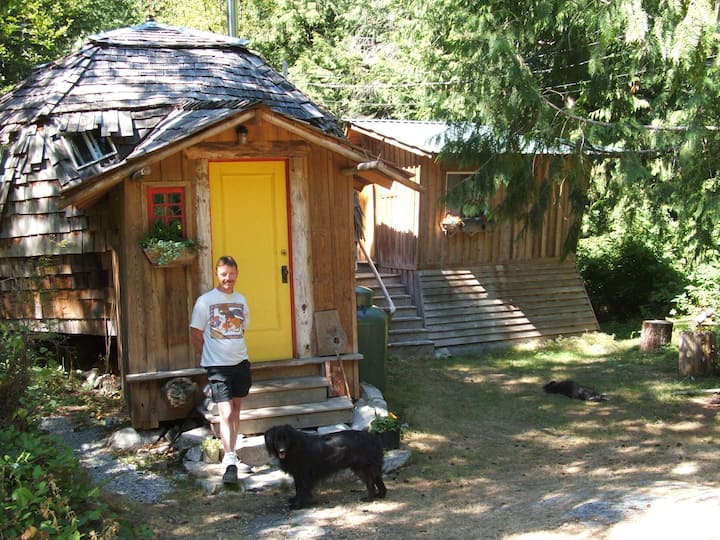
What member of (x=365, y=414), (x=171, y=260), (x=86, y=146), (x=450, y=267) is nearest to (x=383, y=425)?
(x=365, y=414)

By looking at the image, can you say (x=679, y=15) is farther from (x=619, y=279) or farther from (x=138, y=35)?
(x=619, y=279)

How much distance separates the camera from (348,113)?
23.6m

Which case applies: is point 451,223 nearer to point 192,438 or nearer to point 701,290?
point 701,290

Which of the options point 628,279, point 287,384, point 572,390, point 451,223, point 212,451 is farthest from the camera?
point 628,279

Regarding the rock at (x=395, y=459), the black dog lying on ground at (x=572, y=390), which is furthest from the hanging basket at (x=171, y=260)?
the black dog lying on ground at (x=572, y=390)

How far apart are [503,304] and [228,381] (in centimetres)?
831

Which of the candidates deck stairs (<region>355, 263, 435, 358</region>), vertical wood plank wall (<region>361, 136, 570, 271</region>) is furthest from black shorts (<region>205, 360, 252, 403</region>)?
vertical wood plank wall (<region>361, 136, 570, 271</region>)

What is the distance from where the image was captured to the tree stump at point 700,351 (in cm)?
1064

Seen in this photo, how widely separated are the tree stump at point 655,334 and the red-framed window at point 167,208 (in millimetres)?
8215

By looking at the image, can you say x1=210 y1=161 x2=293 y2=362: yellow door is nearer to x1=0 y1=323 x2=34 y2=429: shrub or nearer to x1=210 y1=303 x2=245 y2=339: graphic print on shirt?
x1=210 y1=303 x2=245 y2=339: graphic print on shirt

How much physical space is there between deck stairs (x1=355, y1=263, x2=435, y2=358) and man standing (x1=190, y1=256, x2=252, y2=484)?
623 centimetres

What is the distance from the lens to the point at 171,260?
24.0 ft

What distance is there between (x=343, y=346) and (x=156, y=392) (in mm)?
1905

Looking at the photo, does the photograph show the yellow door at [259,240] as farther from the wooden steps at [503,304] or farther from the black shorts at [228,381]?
the wooden steps at [503,304]
